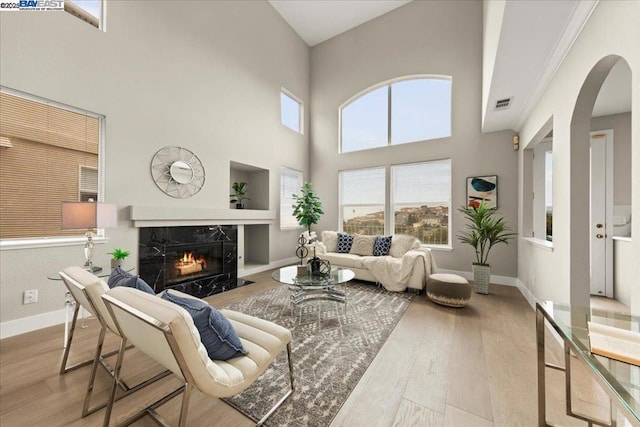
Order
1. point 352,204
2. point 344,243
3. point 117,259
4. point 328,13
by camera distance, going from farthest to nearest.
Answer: point 352,204 → point 328,13 → point 344,243 → point 117,259

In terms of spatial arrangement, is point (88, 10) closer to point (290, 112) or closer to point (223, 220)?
point (223, 220)

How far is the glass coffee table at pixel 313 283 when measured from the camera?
2.90 metres

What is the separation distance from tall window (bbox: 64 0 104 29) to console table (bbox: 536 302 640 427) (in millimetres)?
5046

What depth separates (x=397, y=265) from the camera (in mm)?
3828

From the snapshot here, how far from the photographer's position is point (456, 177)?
470cm

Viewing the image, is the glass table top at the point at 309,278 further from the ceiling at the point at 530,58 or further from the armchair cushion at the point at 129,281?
the ceiling at the point at 530,58

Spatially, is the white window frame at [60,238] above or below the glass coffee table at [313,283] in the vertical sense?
above

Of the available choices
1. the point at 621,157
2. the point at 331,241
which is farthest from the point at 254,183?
the point at 621,157

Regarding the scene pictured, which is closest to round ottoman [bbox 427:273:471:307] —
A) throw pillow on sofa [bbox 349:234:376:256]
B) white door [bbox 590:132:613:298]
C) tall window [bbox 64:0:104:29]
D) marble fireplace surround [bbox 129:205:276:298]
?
throw pillow on sofa [bbox 349:234:376:256]

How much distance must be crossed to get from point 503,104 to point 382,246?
2.81m

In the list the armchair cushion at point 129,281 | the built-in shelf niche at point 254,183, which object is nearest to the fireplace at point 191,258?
the built-in shelf niche at point 254,183

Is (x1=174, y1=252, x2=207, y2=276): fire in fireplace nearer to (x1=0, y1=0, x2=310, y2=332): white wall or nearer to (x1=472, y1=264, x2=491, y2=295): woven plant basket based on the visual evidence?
(x1=0, y1=0, x2=310, y2=332): white wall

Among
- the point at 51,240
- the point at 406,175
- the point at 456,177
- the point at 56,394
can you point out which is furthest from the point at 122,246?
the point at 456,177

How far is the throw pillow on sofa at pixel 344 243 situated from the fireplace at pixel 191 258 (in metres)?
2.04
